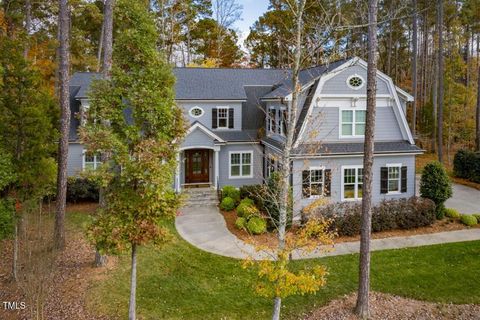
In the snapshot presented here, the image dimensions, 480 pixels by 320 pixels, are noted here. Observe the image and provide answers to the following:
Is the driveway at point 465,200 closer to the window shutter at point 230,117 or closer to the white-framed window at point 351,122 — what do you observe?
the white-framed window at point 351,122

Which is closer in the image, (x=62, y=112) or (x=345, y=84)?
(x=62, y=112)

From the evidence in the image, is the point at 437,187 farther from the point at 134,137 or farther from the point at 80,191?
the point at 80,191

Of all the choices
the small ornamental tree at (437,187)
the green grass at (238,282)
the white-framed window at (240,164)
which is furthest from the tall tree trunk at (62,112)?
the small ornamental tree at (437,187)

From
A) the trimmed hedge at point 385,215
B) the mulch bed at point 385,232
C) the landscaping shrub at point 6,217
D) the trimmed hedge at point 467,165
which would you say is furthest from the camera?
the trimmed hedge at point 467,165

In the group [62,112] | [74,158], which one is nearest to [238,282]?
[62,112]

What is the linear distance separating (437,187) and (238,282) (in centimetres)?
1078

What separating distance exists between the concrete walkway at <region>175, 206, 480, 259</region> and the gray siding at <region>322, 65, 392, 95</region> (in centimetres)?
678

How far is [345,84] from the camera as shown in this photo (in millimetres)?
16375

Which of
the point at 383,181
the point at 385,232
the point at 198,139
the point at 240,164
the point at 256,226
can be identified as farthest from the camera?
the point at 240,164

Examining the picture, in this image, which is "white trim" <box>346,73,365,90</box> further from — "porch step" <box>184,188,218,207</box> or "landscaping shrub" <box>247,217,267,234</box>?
"porch step" <box>184,188,218,207</box>

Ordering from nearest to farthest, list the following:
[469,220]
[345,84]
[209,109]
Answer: [469,220] < [345,84] < [209,109]

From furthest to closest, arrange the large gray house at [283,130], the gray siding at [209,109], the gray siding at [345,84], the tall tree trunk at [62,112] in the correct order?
the gray siding at [209,109], the gray siding at [345,84], the large gray house at [283,130], the tall tree trunk at [62,112]

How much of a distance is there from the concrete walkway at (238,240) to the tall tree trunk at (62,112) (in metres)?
4.57

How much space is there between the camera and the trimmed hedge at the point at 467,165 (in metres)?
22.5
